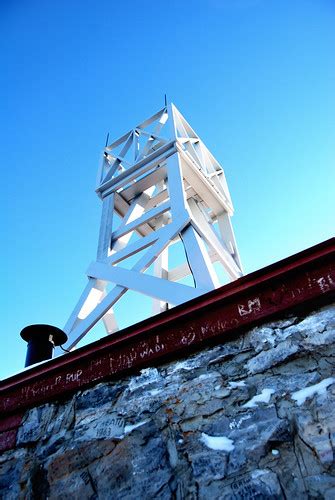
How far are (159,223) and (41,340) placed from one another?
322cm

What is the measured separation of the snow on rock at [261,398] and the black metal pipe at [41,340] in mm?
2351

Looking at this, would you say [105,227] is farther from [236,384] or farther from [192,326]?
[236,384]

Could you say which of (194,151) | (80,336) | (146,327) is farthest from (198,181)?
(146,327)

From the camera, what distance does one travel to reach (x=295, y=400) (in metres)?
2.05

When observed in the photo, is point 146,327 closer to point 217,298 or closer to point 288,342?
point 217,298

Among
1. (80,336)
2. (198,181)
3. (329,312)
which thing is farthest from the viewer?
(198,181)

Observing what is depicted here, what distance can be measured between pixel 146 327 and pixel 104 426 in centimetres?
68

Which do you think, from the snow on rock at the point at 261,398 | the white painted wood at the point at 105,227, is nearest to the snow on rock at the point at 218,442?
the snow on rock at the point at 261,398

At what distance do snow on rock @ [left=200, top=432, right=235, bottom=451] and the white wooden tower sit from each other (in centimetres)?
149

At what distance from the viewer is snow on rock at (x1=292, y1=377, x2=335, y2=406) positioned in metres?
2.02

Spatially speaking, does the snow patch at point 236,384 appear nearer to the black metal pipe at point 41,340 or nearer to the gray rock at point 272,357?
the gray rock at point 272,357

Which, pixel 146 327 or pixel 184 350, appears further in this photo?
pixel 146 327

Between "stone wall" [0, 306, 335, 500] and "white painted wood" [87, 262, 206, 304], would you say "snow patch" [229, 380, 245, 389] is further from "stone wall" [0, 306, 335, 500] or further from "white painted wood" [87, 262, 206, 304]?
"white painted wood" [87, 262, 206, 304]

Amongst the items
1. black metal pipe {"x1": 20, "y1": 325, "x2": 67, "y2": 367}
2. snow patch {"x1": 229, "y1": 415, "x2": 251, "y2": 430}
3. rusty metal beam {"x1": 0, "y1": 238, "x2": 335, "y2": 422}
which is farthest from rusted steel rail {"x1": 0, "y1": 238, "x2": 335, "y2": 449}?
black metal pipe {"x1": 20, "y1": 325, "x2": 67, "y2": 367}
